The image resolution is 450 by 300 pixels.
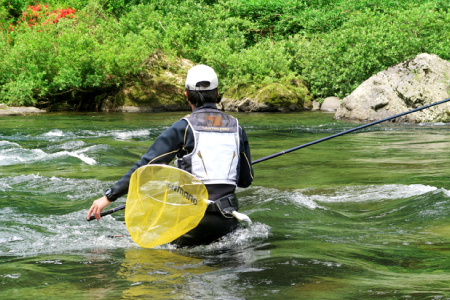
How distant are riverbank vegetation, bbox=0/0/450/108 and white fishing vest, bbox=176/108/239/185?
1742 centimetres

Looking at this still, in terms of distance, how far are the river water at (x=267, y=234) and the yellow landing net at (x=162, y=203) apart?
0.77ft

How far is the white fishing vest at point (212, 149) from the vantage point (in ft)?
12.8

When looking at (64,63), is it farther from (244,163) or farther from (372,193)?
(244,163)

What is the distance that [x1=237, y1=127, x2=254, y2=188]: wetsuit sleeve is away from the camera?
4191mm

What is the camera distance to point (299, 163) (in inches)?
384

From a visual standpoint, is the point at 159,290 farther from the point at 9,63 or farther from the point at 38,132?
the point at 9,63

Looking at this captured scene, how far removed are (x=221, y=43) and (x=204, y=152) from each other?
2145 centimetres

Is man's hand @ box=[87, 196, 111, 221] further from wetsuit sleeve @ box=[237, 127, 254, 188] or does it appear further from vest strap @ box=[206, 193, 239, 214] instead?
wetsuit sleeve @ box=[237, 127, 254, 188]

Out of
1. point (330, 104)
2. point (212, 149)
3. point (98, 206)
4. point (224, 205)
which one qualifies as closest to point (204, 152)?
point (212, 149)

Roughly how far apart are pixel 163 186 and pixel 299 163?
6.08 metres

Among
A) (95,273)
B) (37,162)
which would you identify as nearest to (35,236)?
(95,273)

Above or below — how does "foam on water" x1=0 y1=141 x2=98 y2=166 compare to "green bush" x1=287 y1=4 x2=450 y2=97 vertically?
below

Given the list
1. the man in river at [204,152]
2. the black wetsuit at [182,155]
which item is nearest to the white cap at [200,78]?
the man in river at [204,152]

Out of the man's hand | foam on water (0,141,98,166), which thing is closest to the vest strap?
the man's hand
